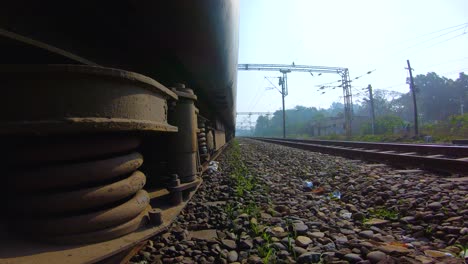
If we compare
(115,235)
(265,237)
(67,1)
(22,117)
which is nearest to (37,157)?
(22,117)

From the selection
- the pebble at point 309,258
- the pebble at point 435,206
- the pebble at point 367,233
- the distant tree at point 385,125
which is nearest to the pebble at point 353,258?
the pebble at point 309,258

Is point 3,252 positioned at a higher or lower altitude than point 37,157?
lower

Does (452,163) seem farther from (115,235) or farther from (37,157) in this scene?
(37,157)

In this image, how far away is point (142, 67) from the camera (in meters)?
1.99

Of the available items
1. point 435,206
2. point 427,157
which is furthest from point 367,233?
point 427,157

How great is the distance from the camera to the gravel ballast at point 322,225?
1.60m

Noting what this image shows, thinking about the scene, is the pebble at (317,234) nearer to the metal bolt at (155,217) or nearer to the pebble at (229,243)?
the pebble at (229,243)

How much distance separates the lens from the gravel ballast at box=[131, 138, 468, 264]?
1599mm

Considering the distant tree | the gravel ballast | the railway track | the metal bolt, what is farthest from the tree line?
the metal bolt

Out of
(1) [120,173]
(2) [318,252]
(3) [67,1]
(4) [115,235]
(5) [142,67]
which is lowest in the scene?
(2) [318,252]

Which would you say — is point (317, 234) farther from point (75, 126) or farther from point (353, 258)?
point (75, 126)

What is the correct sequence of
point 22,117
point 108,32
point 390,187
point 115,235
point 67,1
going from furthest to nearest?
point 390,187 → point 108,32 → point 67,1 → point 115,235 → point 22,117

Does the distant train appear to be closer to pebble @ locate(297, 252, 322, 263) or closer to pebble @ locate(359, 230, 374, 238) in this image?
pebble @ locate(297, 252, 322, 263)

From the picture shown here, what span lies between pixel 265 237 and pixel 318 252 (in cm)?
35
